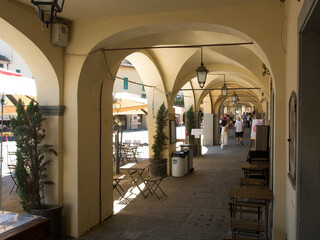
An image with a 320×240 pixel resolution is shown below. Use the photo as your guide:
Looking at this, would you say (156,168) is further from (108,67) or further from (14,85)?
(14,85)

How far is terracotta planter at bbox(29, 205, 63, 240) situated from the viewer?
483 cm

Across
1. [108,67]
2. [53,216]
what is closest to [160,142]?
[108,67]

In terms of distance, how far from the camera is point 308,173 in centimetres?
264

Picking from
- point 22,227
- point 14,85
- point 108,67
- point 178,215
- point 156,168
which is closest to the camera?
point 22,227

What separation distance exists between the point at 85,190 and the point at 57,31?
109 inches

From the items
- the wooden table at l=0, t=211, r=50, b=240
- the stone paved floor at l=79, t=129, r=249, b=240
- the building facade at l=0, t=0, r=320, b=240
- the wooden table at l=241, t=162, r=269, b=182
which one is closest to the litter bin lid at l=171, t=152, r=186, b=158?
the stone paved floor at l=79, t=129, r=249, b=240

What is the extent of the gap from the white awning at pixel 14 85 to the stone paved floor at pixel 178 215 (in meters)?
2.85

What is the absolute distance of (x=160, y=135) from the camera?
10344 millimetres

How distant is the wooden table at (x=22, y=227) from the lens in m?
2.16

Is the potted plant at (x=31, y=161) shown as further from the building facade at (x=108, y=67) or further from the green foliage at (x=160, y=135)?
the green foliage at (x=160, y=135)

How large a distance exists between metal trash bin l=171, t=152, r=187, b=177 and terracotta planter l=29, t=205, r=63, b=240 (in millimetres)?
5701

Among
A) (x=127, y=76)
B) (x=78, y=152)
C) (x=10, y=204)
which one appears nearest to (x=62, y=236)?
(x=78, y=152)

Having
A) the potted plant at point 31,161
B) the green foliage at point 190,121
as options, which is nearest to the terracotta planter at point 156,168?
the green foliage at point 190,121

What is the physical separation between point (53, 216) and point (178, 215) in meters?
2.60
